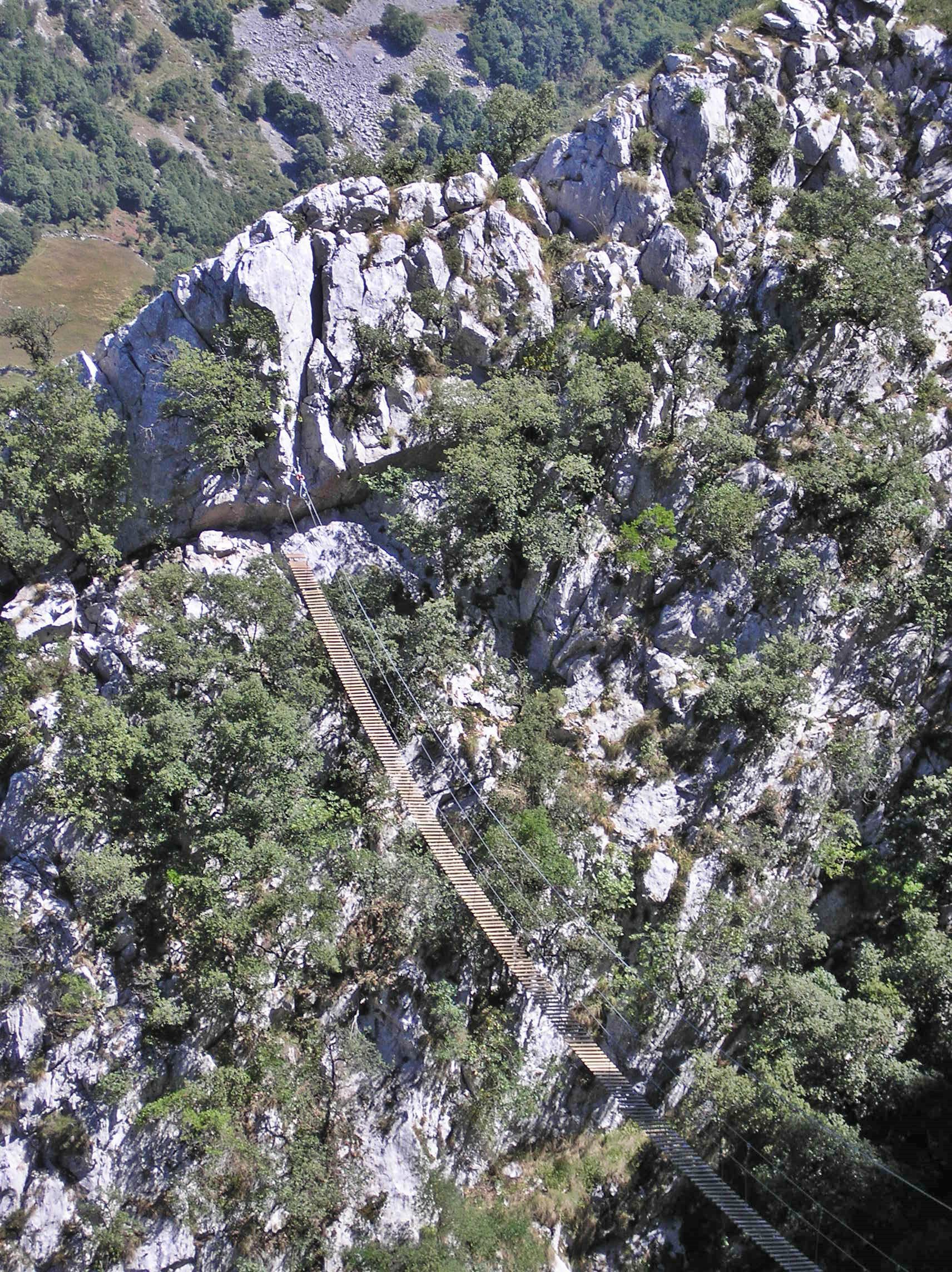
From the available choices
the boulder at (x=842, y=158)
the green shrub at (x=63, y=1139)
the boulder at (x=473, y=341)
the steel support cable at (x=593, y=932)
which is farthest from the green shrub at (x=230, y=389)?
the boulder at (x=842, y=158)

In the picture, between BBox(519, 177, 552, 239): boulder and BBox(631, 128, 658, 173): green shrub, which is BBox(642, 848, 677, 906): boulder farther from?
BBox(631, 128, 658, 173): green shrub

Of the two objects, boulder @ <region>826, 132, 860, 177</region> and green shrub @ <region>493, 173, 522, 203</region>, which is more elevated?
boulder @ <region>826, 132, 860, 177</region>

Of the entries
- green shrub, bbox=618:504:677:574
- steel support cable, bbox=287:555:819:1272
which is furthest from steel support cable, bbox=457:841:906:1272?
green shrub, bbox=618:504:677:574

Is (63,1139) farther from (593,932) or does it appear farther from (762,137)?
(762,137)

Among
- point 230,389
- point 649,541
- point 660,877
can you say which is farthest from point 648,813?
point 230,389

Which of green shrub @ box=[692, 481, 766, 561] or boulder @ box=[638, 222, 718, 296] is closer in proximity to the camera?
green shrub @ box=[692, 481, 766, 561]

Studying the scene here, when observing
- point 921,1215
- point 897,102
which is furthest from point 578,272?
point 921,1215

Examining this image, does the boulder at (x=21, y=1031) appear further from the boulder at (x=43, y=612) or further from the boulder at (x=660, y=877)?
the boulder at (x=660, y=877)
